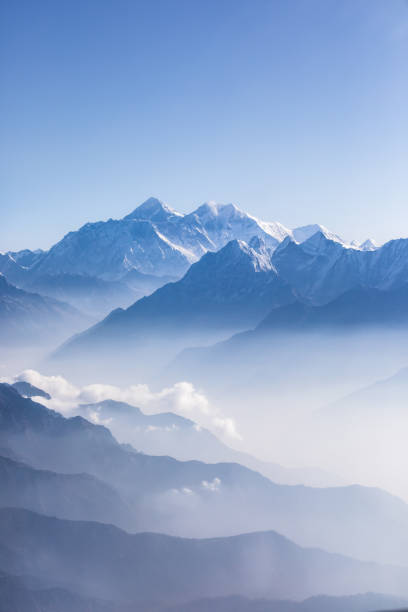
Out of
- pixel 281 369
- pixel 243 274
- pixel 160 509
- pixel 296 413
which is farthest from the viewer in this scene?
pixel 243 274

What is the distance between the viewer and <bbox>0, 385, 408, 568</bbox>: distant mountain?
7862cm

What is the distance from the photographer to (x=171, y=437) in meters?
94.1

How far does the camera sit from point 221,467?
89625 mm

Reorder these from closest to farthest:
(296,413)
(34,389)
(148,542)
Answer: (148,542), (34,389), (296,413)

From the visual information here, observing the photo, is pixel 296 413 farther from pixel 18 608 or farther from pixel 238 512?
pixel 18 608

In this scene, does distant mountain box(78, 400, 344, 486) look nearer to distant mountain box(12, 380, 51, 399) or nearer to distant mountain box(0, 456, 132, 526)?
distant mountain box(12, 380, 51, 399)

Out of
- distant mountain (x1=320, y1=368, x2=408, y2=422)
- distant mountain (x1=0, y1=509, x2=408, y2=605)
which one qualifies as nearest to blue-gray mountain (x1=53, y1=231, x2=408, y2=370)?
distant mountain (x1=320, y1=368, x2=408, y2=422)

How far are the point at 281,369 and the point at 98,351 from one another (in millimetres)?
52509

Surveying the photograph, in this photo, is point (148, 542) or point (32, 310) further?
point (32, 310)

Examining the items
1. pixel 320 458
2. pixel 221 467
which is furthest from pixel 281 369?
pixel 221 467

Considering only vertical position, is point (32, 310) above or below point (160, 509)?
above

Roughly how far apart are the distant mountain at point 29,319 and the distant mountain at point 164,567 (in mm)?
94891

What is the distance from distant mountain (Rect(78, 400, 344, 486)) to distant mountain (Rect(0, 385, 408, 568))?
10.5ft

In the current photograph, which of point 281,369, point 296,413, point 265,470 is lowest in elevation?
point 265,470
